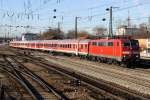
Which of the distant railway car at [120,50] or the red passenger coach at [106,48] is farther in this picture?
the red passenger coach at [106,48]

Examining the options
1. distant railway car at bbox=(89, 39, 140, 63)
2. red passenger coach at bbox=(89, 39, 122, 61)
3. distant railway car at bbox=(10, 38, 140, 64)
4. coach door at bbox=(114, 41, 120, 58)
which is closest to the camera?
distant railway car at bbox=(89, 39, 140, 63)

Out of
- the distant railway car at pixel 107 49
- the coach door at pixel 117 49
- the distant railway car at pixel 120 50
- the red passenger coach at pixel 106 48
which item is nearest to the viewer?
the distant railway car at pixel 120 50

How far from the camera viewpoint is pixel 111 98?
16.0m

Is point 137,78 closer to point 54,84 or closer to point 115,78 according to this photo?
point 115,78

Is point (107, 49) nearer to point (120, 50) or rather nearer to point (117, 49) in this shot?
point (117, 49)

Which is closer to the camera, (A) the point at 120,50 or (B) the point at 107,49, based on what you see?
(A) the point at 120,50

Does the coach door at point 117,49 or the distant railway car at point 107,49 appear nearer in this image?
the distant railway car at point 107,49

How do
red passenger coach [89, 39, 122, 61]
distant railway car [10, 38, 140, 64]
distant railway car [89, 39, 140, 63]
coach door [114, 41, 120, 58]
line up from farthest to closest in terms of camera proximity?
red passenger coach [89, 39, 122, 61]
coach door [114, 41, 120, 58]
distant railway car [10, 38, 140, 64]
distant railway car [89, 39, 140, 63]

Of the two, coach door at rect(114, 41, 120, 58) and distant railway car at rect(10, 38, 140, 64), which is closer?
distant railway car at rect(10, 38, 140, 64)

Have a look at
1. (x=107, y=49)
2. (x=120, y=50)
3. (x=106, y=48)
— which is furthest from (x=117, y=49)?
(x=106, y=48)

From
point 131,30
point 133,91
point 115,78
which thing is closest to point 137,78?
point 115,78

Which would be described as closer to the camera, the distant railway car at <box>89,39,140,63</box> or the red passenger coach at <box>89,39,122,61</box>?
the distant railway car at <box>89,39,140,63</box>

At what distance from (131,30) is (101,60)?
237ft

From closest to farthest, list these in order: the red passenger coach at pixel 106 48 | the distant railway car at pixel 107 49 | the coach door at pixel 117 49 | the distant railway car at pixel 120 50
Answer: the distant railway car at pixel 120 50, the distant railway car at pixel 107 49, the coach door at pixel 117 49, the red passenger coach at pixel 106 48
